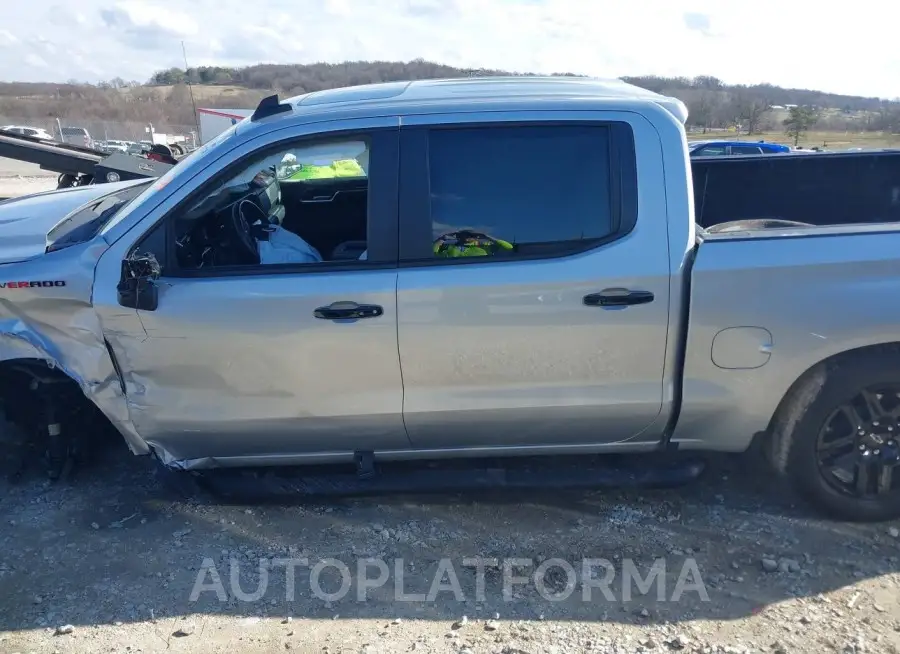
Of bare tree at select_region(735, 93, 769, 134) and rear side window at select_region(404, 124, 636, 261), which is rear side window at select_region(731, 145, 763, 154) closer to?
rear side window at select_region(404, 124, 636, 261)

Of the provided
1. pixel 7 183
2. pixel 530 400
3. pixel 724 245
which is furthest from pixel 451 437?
pixel 7 183

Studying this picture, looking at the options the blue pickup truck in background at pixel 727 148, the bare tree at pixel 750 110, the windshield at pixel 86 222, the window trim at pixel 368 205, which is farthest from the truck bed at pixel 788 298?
the bare tree at pixel 750 110

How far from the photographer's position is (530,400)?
309cm

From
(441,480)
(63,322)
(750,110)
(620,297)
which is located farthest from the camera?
(750,110)

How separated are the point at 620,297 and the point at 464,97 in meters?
1.13

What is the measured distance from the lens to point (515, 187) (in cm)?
296

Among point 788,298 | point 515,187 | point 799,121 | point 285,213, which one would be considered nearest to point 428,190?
point 515,187

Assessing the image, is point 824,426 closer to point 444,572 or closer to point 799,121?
point 444,572

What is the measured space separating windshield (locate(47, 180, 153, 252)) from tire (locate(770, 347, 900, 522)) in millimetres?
3287

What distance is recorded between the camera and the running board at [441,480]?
322cm

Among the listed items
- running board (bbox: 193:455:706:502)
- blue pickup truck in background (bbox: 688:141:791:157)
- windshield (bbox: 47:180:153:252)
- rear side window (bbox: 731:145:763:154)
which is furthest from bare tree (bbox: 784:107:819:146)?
windshield (bbox: 47:180:153:252)

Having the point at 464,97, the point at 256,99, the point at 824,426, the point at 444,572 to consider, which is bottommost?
the point at 444,572

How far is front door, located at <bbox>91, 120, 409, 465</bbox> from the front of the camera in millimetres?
2947

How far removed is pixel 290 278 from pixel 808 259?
Result: 7.12 feet
